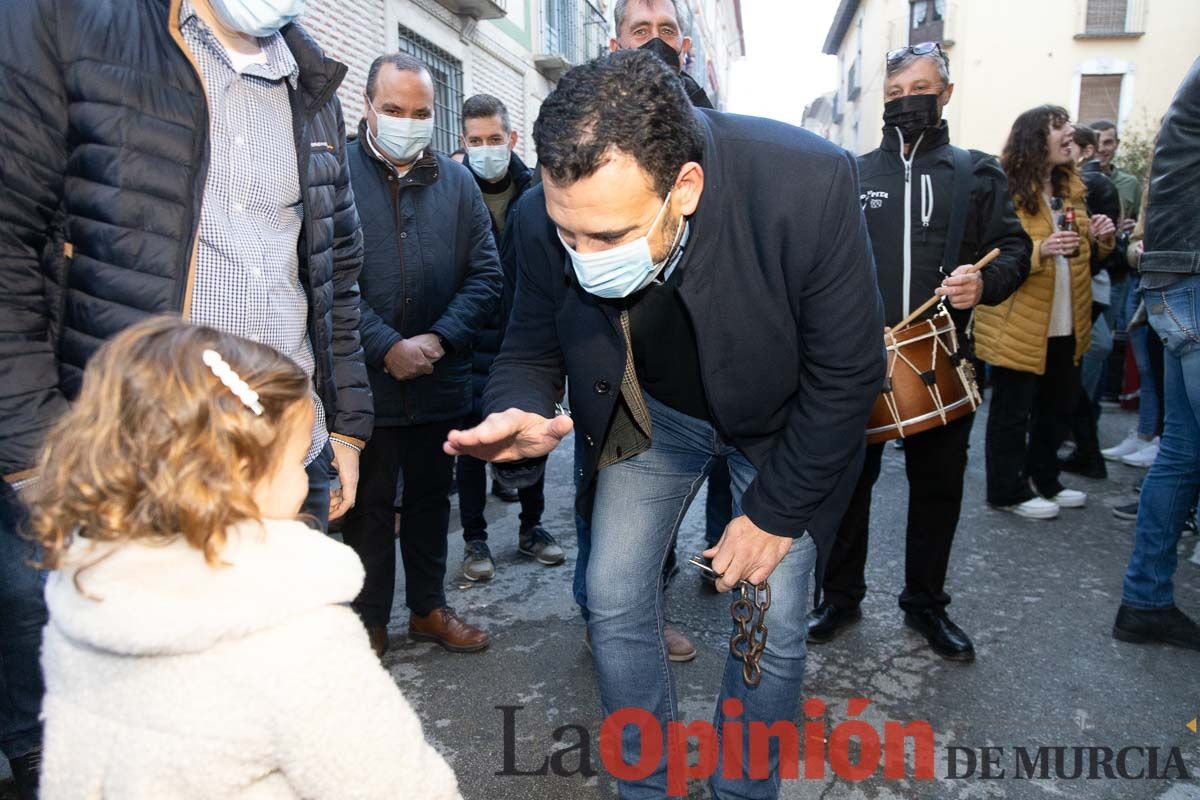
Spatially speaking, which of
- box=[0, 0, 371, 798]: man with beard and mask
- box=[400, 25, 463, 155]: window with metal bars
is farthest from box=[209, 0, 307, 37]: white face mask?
box=[400, 25, 463, 155]: window with metal bars

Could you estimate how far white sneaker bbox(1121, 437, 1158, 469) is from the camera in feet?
18.7

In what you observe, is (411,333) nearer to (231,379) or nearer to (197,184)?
(197,184)

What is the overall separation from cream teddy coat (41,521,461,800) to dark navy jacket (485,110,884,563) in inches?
39.7

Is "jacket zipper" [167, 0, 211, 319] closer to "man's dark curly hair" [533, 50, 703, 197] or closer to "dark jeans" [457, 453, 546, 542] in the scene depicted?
"man's dark curly hair" [533, 50, 703, 197]

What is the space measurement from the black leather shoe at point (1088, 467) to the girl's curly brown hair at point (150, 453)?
550cm

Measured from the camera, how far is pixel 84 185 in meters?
1.67

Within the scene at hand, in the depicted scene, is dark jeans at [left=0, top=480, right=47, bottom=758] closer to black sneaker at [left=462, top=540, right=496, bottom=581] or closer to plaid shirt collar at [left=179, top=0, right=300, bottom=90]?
plaid shirt collar at [left=179, top=0, right=300, bottom=90]

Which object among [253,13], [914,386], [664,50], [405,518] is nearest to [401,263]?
[405,518]

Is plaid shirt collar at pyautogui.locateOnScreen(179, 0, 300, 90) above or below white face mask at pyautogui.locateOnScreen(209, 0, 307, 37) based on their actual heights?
below

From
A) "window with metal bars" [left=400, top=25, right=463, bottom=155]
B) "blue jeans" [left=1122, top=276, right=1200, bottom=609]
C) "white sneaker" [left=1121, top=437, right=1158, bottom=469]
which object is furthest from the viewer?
"window with metal bars" [left=400, top=25, right=463, bottom=155]

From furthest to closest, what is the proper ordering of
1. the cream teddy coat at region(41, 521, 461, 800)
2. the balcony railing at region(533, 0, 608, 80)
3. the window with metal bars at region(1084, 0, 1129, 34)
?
the window with metal bars at region(1084, 0, 1129, 34), the balcony railing at region(533, 0, 608, 80), the cream teddy coat at region(41, 521, 461, 800)

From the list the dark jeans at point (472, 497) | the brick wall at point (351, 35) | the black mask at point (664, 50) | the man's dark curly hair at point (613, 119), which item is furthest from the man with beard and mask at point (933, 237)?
the brick wall at point (351, 35)

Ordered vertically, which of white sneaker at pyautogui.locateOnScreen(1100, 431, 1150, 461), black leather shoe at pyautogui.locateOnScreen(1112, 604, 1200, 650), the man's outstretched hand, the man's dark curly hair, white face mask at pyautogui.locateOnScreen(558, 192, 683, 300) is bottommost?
white sneaker at pyautogui.locateOnScreen(1100, 431, 1150, 461)

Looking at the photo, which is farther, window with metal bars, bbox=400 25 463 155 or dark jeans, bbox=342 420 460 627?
window with metal bars, bbox=400 25 463 155
